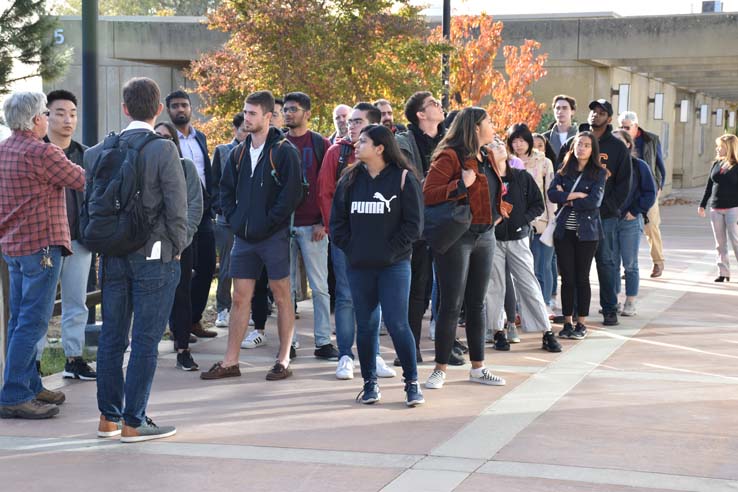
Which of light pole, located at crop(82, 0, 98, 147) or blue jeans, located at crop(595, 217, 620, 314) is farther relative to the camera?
blue jeans, located at crop(595, 217, 620, 314)

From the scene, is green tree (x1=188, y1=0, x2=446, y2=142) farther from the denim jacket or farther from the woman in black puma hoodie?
the woman in black puma hoodie

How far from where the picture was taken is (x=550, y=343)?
31.0ft

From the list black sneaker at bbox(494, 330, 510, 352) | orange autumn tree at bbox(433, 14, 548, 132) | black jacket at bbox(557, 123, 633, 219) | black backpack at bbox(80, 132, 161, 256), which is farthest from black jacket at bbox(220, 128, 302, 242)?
orange autumn tree at bbox(433, 14, 548, 132)

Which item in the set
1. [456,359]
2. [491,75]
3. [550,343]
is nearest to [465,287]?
[456,359]

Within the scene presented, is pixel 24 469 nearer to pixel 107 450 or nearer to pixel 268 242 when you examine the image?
pixel 107 450

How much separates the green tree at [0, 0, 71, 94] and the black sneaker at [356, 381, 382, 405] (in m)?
13.7

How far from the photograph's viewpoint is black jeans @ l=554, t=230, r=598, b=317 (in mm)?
9977

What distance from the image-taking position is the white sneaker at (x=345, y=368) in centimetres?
825

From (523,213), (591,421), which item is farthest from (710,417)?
(523,213)

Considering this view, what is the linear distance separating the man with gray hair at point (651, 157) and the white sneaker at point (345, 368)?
215 inches

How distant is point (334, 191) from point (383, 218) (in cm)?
148

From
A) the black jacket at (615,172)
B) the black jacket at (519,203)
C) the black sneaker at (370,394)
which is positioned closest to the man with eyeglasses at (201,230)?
the black jacket at (519,203)

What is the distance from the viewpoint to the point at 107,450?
246 inches

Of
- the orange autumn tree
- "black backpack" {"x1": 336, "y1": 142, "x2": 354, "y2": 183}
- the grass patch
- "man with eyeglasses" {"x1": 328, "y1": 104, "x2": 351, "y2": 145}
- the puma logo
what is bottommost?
the grass patch
